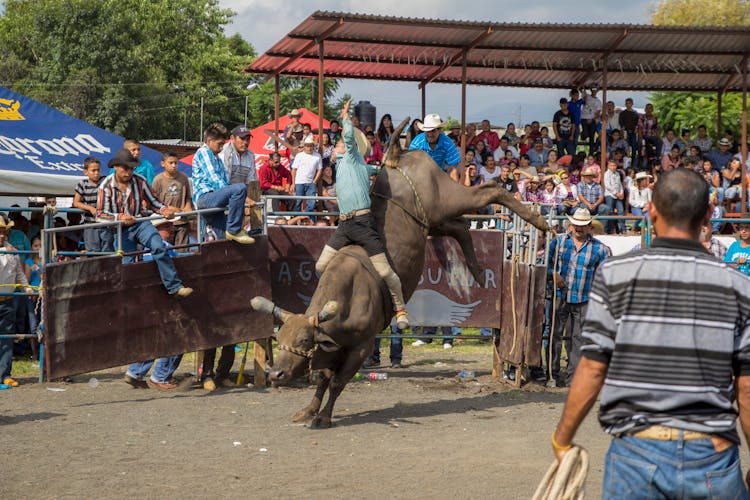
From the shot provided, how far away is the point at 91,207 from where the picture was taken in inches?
472

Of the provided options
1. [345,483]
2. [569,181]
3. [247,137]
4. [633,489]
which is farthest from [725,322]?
[569,181]

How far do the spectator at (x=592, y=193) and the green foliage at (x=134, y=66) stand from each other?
31976 mm

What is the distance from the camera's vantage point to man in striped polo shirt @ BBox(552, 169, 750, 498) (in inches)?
148

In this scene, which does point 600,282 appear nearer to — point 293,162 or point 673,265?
point 673,265

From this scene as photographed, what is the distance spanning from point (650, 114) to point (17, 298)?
51.1ft

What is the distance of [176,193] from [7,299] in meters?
2.49

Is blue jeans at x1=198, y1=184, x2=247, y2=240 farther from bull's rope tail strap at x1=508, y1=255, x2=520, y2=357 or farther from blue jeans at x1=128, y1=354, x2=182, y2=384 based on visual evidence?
bull's rope tail strap at x1=508, y1=255, x2=520, y2=357

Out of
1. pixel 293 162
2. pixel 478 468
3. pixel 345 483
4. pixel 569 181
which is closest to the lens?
pixel 345 483

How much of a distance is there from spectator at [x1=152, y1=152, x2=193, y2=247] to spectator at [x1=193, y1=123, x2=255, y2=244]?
0.71 m

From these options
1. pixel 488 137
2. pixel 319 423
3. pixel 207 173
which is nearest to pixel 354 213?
pixel 207 173

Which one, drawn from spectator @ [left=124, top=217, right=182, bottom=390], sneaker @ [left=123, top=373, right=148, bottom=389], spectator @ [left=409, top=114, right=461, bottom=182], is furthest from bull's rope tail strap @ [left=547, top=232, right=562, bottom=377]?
sneaker @ [left=123, top=373, right=148, bottom=389]

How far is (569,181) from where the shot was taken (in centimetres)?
1909

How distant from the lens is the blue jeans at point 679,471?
12.2 ft

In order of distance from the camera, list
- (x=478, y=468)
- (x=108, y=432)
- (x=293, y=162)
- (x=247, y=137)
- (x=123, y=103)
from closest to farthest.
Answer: (x=478, y=468), (x=108, y=432), (x=247, y=137), (x=293, y=162), (x=123, y=103)
